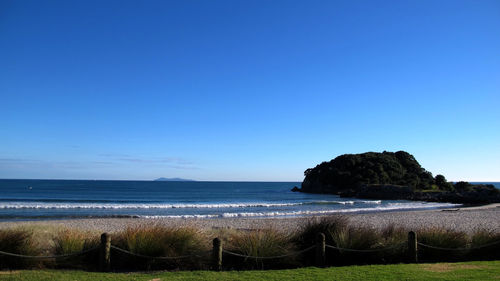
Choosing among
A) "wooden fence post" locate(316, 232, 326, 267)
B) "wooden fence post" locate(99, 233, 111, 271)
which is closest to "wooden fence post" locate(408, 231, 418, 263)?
"wooden fence post" locate(316, 232, 326, 267)

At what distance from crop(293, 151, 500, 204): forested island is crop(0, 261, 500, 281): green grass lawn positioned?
6226 centimetres

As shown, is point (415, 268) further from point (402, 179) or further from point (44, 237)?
point (402, 179)

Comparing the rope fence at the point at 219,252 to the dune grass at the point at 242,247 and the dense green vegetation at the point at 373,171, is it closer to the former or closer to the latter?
the dune grass at the point at 242,247

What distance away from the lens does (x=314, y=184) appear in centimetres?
9675

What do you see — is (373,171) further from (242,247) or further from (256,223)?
(242,247)

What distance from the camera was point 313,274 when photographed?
7.87m

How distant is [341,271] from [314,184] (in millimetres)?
90422

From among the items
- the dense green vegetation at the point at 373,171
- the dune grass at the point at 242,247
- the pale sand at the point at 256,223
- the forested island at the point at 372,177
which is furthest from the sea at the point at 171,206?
the dense green vegetation at the point at 373,171

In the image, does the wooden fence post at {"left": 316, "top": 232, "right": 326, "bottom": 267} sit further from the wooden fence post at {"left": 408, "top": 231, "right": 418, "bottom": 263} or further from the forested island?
the forested island

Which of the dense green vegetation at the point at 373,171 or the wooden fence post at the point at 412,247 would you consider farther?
the dense green vegetation at the point at 373,171

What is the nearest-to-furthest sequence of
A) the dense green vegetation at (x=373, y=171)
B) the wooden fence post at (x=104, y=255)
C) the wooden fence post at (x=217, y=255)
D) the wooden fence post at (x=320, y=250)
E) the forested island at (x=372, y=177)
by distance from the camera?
the wooden fence post at (x=104, y=255)
the wooden fence post at (x=217, y=255)
the wooden fence post at (x=320, y=250)
the forested island at (x=372, y=177)
the dense green vegetation at (x=373, y=171)

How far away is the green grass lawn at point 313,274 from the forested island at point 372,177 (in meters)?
62.3

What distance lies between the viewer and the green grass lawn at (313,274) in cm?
745

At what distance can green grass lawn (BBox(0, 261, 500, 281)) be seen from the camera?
293 inches
